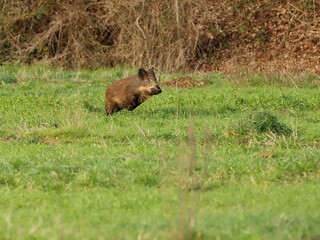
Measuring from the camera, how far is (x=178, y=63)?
27500mm

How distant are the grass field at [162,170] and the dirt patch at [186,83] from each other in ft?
10.4

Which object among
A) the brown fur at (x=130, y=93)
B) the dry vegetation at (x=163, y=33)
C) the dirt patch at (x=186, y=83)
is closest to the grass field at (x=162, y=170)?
the brown fur at (x=130, y=93)

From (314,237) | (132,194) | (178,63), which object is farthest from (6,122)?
(178,63)

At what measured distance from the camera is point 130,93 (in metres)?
17.1

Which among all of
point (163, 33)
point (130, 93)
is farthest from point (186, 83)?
point (163, 33)

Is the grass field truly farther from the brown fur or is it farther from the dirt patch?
the dirt patch

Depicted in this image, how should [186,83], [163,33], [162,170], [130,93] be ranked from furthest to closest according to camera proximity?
[163,33]
[186,83]
[130,93]
[162,170]

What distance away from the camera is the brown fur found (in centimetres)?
1714

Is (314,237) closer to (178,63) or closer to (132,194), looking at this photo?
(132,194)

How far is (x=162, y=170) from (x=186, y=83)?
39.3ft

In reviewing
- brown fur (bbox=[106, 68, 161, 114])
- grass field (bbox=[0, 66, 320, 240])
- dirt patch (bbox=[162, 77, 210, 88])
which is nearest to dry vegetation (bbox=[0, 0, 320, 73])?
dirt patch (bbox=[162, 77, 210, 88])

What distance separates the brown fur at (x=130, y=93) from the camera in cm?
1714

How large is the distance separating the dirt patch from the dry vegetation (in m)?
4.84

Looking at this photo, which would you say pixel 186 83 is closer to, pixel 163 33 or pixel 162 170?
pixel 163 33
